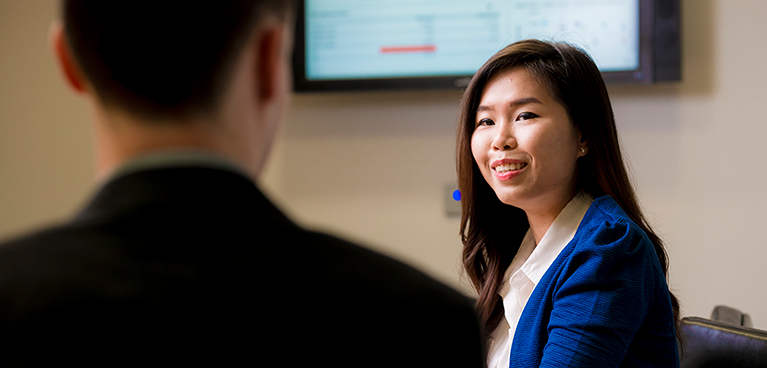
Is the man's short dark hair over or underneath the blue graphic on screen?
underneath

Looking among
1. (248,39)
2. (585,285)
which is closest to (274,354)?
(248,39)

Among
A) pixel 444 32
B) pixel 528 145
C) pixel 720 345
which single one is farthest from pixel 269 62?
pixel 444 32

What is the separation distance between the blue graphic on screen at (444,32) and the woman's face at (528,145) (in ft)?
3.05

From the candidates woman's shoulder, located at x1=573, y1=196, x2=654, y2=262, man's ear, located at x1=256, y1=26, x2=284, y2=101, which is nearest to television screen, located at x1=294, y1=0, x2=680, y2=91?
woman's shoulder, located at x1=573, y1=196, x2=654, y2=262

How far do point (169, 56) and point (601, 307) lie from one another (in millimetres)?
856

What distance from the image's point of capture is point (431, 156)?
2.42 metres

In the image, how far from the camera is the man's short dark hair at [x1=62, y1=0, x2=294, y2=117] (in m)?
0.44

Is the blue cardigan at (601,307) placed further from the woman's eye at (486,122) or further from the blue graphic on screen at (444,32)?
the blue graphic on screen at (444,32)

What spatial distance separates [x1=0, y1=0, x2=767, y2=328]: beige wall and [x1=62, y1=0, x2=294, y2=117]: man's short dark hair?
1742mm

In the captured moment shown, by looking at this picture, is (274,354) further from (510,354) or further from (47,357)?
(510,354)

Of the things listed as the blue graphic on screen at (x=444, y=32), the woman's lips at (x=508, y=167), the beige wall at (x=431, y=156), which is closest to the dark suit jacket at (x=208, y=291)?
the woman's lips at (x=508, y=167)

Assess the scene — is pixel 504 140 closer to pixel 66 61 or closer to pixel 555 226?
pixel 555 226

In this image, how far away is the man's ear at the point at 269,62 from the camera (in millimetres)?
482

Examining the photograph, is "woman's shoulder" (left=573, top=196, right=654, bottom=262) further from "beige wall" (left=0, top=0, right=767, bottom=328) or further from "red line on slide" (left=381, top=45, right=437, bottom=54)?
"red line on slide" (left=381, top=45, right=437, bottom=54)
